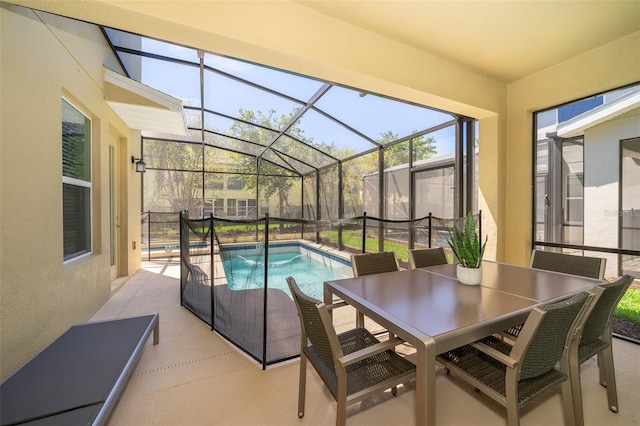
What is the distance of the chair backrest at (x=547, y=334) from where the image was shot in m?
1.18

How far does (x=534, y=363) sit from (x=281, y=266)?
233 centimetres

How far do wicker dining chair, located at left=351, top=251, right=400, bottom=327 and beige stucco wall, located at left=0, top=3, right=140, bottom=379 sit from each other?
2483 mm

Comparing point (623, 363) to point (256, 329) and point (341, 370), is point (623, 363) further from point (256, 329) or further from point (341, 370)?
point (256, 329)

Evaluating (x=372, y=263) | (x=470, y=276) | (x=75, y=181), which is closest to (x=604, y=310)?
(x=470, y=276)

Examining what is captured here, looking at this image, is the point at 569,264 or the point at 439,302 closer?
the point at 439,302

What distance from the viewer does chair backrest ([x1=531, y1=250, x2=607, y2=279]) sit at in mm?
2135

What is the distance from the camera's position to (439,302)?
1584 mm

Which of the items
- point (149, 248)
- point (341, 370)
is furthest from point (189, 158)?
point (341, 370)

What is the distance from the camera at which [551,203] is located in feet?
10.5

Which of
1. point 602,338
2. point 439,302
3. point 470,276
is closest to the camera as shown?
point 439,302

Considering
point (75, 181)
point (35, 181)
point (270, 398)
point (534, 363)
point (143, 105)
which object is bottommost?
point (270, 398)

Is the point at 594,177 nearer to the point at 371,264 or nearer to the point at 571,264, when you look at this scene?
the point at 571,264

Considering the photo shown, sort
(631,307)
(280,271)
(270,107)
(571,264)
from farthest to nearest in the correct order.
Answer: (270,107) → (280,271) → (631,307) → (571,264)

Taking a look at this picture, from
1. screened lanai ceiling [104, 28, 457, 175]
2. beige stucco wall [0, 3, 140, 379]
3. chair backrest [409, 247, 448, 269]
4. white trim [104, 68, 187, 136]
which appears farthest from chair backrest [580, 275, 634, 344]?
white trim [104, 68, 187, 136]
